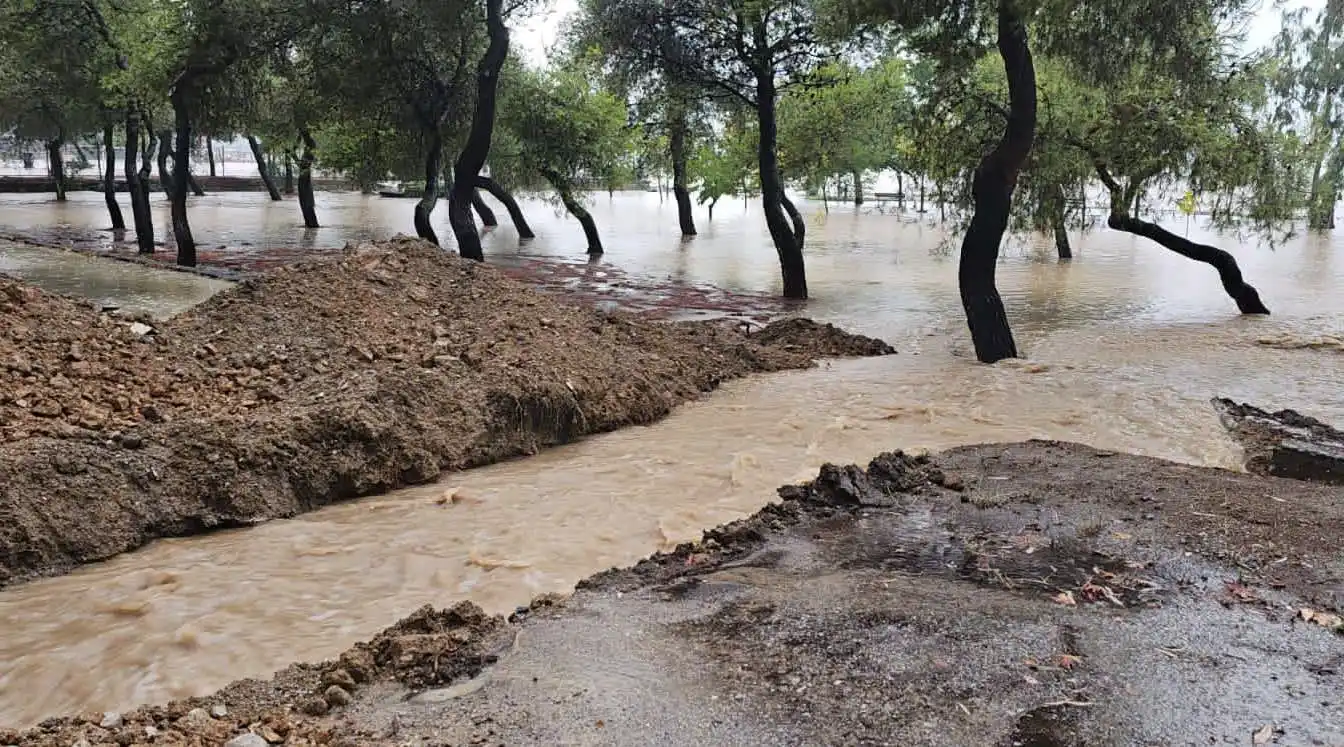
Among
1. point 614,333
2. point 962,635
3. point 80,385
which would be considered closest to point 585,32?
point 614,333

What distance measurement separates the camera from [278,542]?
5.68 m

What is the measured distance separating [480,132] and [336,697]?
1452 centimetres

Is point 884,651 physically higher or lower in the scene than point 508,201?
lower

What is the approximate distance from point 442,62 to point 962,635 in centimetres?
1890

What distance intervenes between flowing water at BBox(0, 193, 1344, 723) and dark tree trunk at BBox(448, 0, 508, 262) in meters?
6.76

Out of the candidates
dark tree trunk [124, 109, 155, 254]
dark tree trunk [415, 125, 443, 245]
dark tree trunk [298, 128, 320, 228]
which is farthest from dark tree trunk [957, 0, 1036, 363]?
dark tree trunk [298, 128, 320, 228]

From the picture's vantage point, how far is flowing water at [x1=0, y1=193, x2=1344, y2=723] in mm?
4426

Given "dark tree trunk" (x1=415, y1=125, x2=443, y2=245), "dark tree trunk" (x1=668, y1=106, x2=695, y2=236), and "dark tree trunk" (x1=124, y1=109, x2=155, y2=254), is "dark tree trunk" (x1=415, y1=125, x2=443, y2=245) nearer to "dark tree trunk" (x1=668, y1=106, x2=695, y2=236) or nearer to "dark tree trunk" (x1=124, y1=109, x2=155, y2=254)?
"dark tree trunk" (x1=668, y1=106, x2=695, y2=236)

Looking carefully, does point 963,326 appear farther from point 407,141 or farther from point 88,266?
point 88,266

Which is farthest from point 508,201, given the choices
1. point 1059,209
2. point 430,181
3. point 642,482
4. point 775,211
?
point 642,482

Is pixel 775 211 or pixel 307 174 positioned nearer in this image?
pixel 775 211

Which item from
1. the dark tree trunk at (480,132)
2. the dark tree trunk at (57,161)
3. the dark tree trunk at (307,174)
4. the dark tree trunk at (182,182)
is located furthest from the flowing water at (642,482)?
the dark tree trunk at (57,161)

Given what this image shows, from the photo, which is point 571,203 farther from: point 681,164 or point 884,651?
point 884,651

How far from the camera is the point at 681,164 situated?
31.1 m
